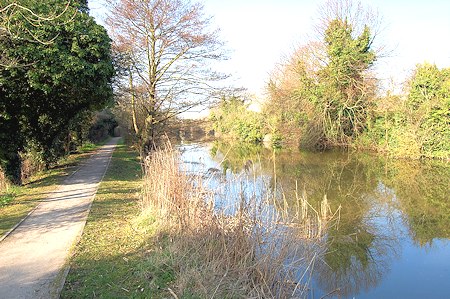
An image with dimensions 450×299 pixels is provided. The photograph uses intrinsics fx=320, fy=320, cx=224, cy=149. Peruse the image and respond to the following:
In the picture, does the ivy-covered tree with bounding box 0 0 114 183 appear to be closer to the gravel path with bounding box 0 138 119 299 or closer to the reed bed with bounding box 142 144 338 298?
the gravel path with bounding box 0 138 119 299

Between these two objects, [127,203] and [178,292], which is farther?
[127,203]

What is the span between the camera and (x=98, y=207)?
26.3 feet

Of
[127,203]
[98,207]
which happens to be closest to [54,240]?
[98,207]

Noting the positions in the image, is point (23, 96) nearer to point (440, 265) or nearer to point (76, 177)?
point (76, 177)

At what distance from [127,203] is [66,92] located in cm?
518

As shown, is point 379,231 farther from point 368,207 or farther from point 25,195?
point 25,195

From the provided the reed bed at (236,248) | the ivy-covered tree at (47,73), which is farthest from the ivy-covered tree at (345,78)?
the reed bed at (236,248)

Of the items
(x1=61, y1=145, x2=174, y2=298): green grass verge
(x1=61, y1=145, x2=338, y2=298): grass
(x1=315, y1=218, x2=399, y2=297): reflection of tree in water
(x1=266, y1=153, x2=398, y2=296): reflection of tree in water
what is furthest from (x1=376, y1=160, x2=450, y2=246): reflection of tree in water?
(x1=61, y1=145, x2=174, y2=298): green grass verge

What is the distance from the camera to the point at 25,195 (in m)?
9.41

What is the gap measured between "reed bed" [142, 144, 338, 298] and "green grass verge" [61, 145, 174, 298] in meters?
0.29

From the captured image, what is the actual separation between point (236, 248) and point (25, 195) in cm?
773

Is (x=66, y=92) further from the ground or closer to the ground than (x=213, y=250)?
Answer: further from the ground

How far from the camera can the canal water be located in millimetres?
5312

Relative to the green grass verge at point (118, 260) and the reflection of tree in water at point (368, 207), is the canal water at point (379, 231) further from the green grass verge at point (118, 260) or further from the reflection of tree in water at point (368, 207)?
the green grass verge at point (118, 260)
